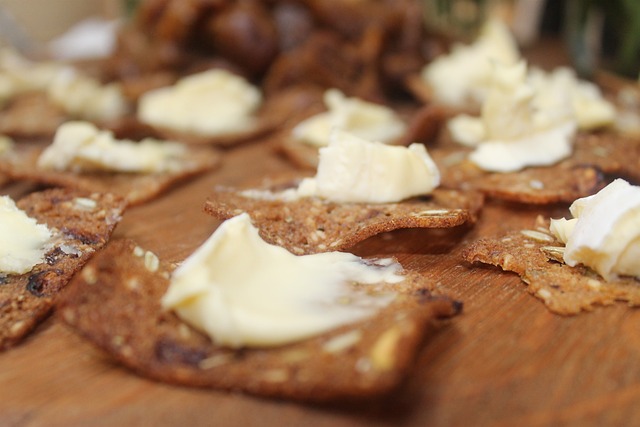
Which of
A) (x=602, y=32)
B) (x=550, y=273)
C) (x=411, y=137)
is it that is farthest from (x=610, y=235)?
(x=602, y=32)

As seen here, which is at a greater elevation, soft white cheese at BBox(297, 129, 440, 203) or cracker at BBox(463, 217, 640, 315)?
soft white cheese at BBox(297, 129, 440, 203)

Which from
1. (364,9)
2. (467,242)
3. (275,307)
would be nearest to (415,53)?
(364,9)

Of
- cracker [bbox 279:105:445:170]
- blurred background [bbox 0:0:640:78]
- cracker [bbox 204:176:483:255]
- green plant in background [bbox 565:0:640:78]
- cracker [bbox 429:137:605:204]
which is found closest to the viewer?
cracker [bbox 204:176:483:255]

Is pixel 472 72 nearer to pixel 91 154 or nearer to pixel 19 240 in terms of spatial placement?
pixel 91 154

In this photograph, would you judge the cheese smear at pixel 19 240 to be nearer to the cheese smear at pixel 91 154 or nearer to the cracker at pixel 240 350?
the cracker at pixel 240 350

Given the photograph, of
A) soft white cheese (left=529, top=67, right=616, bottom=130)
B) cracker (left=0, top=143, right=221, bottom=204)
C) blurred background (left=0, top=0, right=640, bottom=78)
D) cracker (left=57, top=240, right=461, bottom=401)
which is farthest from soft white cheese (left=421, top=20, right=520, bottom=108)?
cracker (left=57, top=240, right=461, bottom=401)

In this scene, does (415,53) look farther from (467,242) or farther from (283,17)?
(467,242)

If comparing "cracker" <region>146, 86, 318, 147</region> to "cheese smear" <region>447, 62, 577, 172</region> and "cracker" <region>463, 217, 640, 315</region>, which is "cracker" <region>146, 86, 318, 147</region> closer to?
"cheese smear" <region>447, 62, 577, 172</region>
